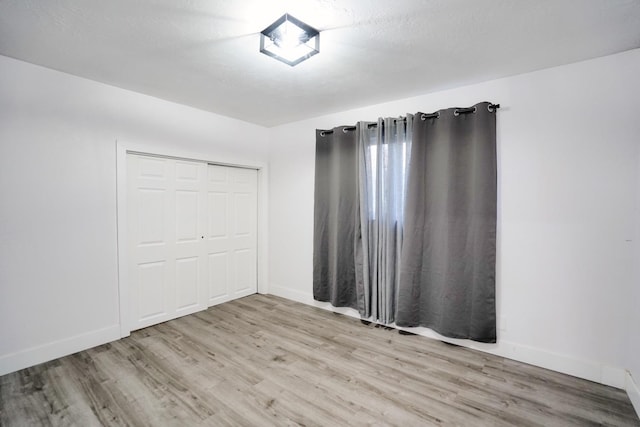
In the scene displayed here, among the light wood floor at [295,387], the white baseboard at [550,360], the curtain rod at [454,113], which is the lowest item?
the light wood floor at [295,387]

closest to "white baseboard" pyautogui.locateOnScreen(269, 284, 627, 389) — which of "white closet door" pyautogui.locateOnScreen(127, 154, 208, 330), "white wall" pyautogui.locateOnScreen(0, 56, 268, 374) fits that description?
"white closet door" pyautogui.locateOnScreen(127, 154, 208, 330)

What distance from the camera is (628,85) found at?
209 centimetres

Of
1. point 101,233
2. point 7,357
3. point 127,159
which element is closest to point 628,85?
point 127,159

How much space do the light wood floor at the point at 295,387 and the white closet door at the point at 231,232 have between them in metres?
1.07

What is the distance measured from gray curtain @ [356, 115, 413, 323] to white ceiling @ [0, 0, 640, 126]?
1.61 ft

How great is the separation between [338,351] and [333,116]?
2.77 meters

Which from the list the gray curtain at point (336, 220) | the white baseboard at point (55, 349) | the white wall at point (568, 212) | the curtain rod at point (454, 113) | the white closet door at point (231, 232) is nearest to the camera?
the white wall at point (568, 212)

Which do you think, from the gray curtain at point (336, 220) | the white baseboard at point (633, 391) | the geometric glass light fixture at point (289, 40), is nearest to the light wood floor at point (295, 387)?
the white baseboard at point (633, 391)

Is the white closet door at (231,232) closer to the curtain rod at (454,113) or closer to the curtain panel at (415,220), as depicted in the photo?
the curtain panel at (415,220)

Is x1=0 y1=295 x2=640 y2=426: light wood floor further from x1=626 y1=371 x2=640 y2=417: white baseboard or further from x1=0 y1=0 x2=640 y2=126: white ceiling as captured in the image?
x1=0 y1=0 x2=640 y2=126: white ceiling

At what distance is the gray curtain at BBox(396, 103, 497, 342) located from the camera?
2.54 metres

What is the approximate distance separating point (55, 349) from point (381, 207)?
336 cm

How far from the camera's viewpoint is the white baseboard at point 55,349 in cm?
225

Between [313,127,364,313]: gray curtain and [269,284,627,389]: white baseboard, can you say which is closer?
[269,284,627,389]: white baseboard
